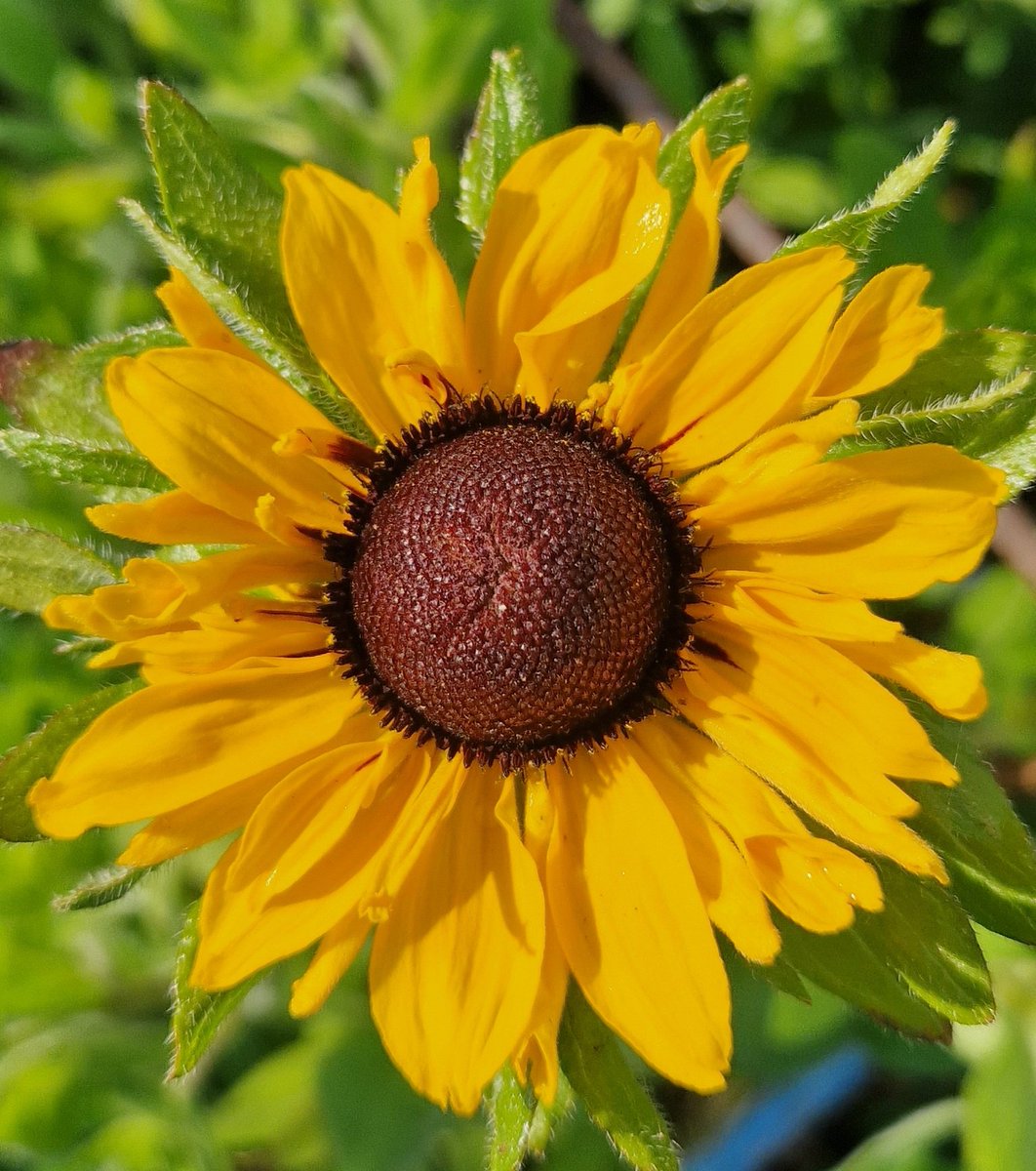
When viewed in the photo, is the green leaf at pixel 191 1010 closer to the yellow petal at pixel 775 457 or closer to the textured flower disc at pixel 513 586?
the textured flower disc at pixel 513 586

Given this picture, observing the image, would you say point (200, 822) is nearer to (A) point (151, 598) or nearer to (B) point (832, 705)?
(A) point (151, 598)

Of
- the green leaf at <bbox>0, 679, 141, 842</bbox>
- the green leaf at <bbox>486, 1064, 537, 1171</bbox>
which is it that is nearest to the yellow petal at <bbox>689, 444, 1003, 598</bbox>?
the green leaf at <bbox>486, 1064, 537, 1171</bbox>

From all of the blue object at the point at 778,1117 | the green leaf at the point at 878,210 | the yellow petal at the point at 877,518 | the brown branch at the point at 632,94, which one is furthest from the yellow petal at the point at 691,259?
the blue object at the point at 778,1117

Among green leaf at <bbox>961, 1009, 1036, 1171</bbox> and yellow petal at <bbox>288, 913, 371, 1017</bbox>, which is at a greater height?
yellow petal at <bbox>288, 913, 371, 1017</bbox>

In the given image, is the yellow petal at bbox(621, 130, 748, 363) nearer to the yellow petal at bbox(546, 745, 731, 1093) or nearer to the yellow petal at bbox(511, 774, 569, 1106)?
the yellow petal at bbox(546, 745, 731, 1093)

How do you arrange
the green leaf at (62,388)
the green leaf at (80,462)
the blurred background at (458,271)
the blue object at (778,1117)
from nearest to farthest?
1. the green leaf at (80,462)
2. the green leaf at (62,388)
3. the blurred background at (458,271)
4. the blue object at (778,1117)

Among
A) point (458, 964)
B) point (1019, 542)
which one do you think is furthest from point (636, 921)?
point (1019, 542)
